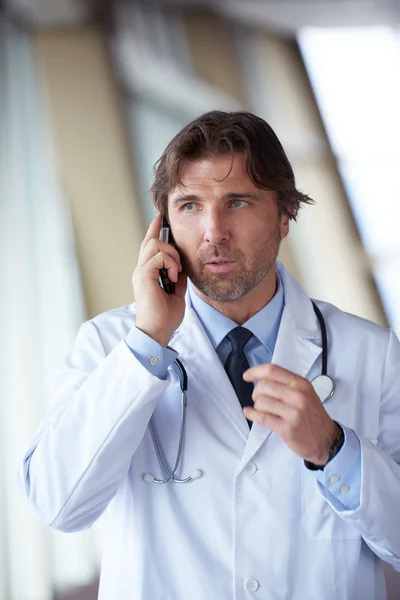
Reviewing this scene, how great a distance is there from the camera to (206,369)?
57.8 inches

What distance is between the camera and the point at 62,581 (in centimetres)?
262

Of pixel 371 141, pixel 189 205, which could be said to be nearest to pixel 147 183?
pixel 371 141

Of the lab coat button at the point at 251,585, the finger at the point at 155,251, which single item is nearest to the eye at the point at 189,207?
the finger at the point at 155,251

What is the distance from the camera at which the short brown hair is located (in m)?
1.54

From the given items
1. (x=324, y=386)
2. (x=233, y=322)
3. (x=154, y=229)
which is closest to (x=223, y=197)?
(x=154, y=229)

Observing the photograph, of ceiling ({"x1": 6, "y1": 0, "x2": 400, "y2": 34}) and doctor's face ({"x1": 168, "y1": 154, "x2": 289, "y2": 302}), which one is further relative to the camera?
A: ceiling ({"x1": 6, "y1": 0, "x2": 400, "y2": 34})

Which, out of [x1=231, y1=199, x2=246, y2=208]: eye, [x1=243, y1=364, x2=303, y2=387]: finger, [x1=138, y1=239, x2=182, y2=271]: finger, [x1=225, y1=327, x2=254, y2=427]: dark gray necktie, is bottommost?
[x1=243, y1=364, x2=303, y2=387]: finger

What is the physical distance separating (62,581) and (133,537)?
4.71 ft

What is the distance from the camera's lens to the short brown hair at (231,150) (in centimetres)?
154

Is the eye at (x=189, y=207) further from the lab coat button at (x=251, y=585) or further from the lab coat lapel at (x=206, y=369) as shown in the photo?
the lab coat button at (x=251, y=585)

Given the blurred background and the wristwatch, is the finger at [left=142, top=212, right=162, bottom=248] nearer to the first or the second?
the wristwatch

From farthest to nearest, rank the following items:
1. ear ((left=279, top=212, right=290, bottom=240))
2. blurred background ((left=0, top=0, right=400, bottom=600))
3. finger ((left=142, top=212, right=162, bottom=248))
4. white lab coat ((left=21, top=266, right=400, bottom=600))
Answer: blurred background ((left=0, top=0, right=400, bottom=600))
ear ((left=279, top=212, right=290, bottom=240))
finger ((left=142, top=212, right=162, bottom=248))
white lab coat ((left=21, top=266, right=400, bottom=600))

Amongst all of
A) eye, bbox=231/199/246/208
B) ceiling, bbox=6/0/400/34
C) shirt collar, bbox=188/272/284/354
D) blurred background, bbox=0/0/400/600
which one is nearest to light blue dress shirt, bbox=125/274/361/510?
shirt collar, bbox=188/272/284/354

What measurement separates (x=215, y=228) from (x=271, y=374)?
412mm
